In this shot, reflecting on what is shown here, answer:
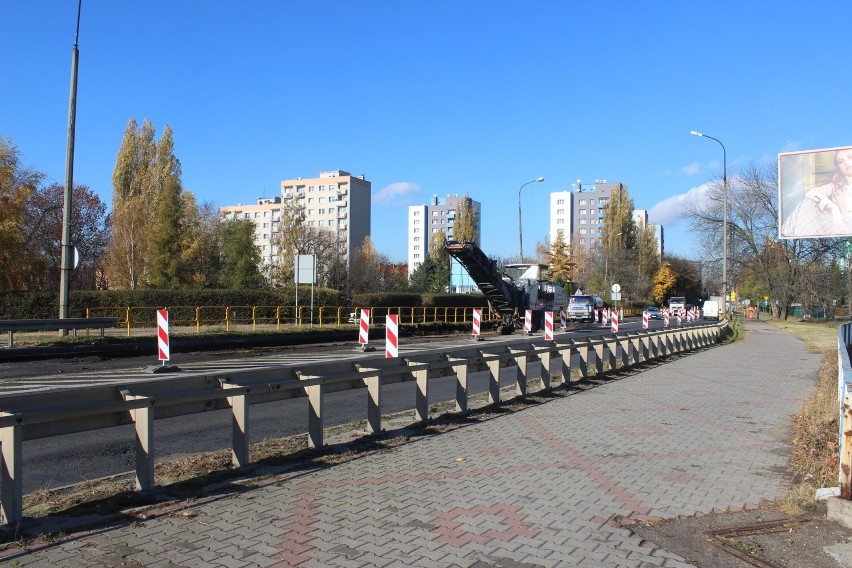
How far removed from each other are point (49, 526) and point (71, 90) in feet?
66.5

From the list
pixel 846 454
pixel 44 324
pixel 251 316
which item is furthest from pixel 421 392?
pixel 251 316

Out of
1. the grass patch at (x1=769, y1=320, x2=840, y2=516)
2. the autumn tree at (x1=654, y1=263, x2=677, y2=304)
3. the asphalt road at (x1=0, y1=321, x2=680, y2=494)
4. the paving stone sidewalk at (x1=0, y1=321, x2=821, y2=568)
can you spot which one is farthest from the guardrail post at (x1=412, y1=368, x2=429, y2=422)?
the autumn tree at (x1=654, y1=263, x2=677, y2=304)

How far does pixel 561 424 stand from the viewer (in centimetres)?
933

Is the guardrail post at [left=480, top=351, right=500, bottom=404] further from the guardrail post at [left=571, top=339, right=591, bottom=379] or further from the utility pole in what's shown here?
the utility pole

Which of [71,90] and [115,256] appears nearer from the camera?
[71,90]

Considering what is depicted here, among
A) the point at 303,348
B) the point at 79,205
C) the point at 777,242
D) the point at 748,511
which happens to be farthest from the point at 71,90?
the point at 777,242

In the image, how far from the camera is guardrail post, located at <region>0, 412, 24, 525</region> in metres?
4.56

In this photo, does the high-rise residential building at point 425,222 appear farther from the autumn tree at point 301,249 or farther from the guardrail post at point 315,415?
the guardrail post at point 315,415

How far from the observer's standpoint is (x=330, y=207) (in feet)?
398

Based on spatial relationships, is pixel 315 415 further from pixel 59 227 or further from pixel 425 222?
pixel 425 222

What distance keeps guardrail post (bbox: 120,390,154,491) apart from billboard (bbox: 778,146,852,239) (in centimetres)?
2028

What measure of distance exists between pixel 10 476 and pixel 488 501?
347 centimetres

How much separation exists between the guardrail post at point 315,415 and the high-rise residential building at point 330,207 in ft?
364

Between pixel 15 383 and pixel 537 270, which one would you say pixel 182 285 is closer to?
pixel 537 270
